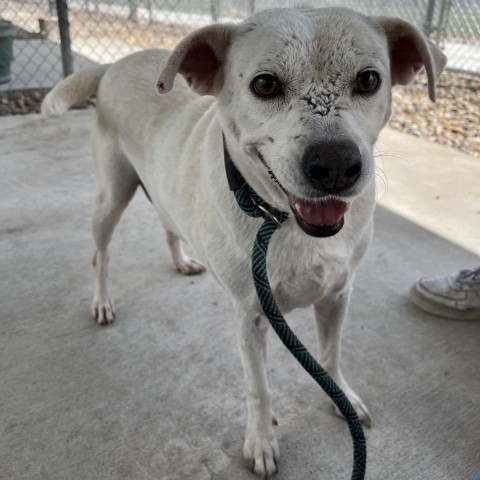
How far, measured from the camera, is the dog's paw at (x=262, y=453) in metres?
1.73

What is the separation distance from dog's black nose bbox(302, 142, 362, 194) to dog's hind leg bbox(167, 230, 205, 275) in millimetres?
1669

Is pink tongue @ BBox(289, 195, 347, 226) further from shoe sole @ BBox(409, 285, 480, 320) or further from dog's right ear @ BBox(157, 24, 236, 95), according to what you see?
shoe sole @ BBox(409, 285, 480, 320)

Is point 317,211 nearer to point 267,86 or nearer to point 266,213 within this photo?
point 266,213

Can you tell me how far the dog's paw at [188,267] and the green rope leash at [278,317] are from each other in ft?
4.46

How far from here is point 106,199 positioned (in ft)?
7.96

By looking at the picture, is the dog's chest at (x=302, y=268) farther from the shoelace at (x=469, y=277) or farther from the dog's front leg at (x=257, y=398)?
the shoelace at (x=469, y=277)

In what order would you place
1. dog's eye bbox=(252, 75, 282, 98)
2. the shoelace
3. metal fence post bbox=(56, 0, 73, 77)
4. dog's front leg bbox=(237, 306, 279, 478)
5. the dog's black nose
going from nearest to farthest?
1. the dog's black nose
2. dog's eye bbox=(252, 75, 282, 98)
3. dog's front leg bbox=(237, 306, 279, 478)
4. the shoelace
5. metal fence post bbox=(56, 0, 73, 77)

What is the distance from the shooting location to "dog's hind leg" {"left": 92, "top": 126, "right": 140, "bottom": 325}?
7.89 ft

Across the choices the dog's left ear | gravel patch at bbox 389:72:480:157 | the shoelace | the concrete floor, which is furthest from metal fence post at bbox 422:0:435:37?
the dog's left ear

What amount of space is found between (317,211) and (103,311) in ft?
4.87

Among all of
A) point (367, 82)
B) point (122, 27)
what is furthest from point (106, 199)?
point (122, 27)

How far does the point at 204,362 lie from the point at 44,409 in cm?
67

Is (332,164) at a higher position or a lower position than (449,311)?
higher

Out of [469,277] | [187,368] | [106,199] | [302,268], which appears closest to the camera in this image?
[302,268]
